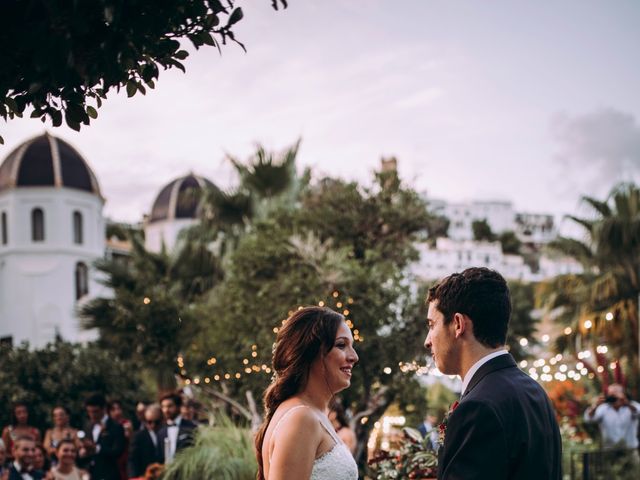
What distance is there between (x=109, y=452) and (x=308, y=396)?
23.4ft

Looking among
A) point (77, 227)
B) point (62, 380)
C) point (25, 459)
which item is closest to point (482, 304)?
point (25, 459)

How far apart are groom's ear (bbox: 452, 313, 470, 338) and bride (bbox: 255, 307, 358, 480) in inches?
37.4

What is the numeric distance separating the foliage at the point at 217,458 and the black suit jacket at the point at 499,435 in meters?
5.47

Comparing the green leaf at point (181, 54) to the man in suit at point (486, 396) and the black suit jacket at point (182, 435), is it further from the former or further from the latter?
the black suit jacket at point (182, 435)

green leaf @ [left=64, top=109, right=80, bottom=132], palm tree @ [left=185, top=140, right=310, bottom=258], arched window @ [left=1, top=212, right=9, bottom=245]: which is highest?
arched window @ [left=1, top=212, right=9, bottom=245]

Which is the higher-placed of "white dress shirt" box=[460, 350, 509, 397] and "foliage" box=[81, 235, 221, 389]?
"foliage" box=[81, 235, 221, 389]

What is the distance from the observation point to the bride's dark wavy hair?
12.5 ft

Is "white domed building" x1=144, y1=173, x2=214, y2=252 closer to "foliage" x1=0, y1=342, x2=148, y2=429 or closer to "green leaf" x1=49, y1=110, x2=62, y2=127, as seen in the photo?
"foliage" x1=0, y1=342, x2=148, y2=429

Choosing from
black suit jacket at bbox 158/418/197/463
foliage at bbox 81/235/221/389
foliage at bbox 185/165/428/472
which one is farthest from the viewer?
foliage at bbox 81/235/221/389

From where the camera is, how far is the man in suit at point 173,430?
31.0 feet

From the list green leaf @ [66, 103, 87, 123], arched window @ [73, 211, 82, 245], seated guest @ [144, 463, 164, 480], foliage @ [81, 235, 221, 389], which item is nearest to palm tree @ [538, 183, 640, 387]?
foliage @ [81, 235, 221, 389]

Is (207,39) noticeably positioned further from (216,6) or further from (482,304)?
(482,304)

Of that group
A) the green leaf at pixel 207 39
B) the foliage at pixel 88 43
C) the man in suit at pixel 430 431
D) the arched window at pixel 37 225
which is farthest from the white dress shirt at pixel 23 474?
the arched window at pixel 37 225

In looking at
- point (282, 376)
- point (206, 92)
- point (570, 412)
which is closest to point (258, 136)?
point (206, 92)
